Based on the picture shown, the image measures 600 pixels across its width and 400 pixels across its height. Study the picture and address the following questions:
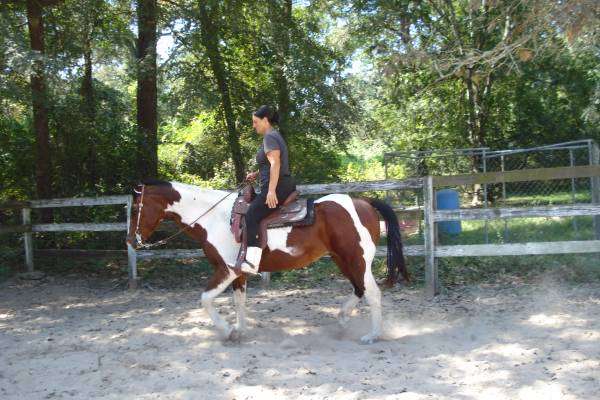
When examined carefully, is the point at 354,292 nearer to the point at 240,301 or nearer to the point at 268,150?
the point at 240,301

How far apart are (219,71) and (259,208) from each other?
6.92m

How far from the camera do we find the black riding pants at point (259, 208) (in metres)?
5.54

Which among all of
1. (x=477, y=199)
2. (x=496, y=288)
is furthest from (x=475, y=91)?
(x=496, y=288)

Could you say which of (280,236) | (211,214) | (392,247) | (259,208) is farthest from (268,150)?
(392,247)

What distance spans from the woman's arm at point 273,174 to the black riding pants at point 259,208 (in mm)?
103

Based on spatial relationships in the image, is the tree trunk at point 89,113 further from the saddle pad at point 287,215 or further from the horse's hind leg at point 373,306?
the horse's hind leg at point 373,306

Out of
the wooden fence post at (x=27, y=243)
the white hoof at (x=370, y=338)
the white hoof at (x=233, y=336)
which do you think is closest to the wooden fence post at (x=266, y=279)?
the white hoof at (x=233, y=336)

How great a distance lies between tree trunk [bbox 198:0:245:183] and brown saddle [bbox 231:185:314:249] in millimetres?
5802

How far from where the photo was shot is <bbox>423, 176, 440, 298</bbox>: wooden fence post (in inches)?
283

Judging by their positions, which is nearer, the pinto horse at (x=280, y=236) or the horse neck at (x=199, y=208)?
the pinto horse at (x=280, y=236)

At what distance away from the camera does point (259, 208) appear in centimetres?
557

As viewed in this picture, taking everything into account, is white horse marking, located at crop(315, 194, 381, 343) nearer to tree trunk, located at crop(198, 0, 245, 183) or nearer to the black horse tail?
the black horse tail

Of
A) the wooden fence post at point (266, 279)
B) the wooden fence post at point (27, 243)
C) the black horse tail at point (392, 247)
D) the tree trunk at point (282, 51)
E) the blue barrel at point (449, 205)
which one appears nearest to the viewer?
the black horse tail at point (392, 247)

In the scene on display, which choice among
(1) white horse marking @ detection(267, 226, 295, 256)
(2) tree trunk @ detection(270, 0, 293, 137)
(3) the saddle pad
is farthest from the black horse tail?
(2) tree trunk @ detection(270, 0, 293, 137)
